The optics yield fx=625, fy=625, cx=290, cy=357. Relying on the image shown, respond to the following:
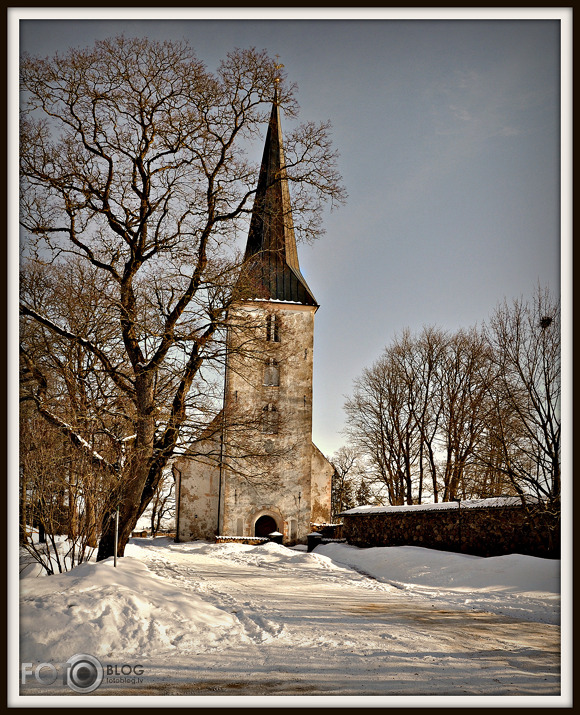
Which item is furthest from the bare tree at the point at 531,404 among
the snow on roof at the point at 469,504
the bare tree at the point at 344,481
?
the bare tree at the point at 344,481

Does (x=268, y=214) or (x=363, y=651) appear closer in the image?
(x=363, y=651)

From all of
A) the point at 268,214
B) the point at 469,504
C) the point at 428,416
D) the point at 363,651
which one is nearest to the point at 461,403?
the point at 428,416

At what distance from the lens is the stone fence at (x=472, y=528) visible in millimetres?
12719

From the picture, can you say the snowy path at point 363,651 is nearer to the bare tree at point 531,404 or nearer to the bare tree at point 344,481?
the bare tree at point 531,404

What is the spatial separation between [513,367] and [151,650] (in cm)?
1047

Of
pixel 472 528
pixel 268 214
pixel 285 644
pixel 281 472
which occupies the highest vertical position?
pixel 268 214

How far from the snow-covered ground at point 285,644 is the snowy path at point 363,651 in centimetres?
2

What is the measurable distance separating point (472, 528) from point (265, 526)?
15330 millimetres

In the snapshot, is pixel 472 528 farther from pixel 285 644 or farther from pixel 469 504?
pixel 285 644

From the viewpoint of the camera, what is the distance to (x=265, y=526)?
28.9 m

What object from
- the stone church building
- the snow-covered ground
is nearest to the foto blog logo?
the snow-covered ground

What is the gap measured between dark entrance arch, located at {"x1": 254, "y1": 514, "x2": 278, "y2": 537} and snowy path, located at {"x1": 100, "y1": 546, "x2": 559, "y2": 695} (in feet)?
58.5

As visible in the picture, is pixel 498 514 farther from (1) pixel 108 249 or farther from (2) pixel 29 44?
(2) pixel 29 44

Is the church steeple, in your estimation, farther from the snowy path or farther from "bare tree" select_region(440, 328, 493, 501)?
"bare tree" select_region(440, 328, 493, 501)
